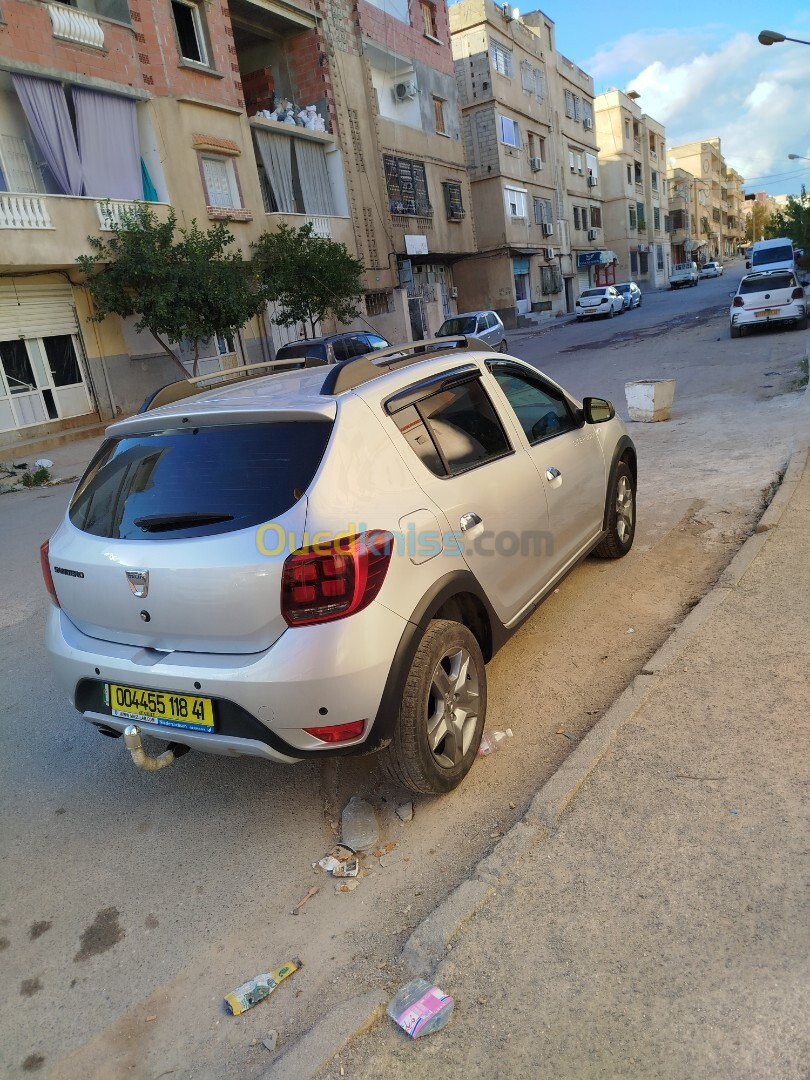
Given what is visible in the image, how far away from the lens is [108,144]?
670 inches

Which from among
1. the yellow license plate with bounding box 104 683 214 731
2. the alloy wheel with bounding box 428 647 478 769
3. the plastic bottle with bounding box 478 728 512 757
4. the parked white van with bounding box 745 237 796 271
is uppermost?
the parked white van with bounding box 745 237 796 271

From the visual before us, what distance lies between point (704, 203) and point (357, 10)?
7929cm

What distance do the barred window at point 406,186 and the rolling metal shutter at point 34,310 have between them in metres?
14.4

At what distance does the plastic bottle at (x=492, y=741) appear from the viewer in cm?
339

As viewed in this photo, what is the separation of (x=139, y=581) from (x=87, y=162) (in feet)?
57.6

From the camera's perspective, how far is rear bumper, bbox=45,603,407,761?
8.21ft

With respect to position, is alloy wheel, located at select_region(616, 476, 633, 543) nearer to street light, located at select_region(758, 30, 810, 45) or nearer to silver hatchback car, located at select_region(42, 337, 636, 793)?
silver hatchback car, located at select_region(42, 337, 636, 793)

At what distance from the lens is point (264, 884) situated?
2754 mm

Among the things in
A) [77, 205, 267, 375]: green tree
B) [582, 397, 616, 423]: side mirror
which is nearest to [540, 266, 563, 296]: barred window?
[77, 205, 267, 375]: green tree

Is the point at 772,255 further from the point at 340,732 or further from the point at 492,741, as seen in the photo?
the point at 340,732

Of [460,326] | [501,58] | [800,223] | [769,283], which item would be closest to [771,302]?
[769,283]

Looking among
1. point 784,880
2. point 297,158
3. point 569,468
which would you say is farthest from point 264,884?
point 297,158

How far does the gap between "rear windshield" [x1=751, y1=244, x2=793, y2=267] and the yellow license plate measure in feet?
111

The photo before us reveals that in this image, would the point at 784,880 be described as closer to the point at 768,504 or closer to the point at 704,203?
the point at 768,504
